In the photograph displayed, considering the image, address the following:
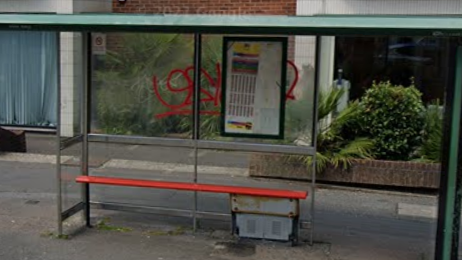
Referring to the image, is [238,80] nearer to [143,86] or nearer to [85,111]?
[143,86]

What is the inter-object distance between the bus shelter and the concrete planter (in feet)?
4.84

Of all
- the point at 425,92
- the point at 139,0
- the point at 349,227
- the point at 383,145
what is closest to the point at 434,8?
the point at 425,92

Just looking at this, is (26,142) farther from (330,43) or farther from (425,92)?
(425,92)

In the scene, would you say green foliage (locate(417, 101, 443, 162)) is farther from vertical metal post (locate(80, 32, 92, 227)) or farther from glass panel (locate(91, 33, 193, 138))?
vertical metal post (locate(80, 32, 92, 227))

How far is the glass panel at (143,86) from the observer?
20.0 feet

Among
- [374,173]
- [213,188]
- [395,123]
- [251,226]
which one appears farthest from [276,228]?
[395,123]

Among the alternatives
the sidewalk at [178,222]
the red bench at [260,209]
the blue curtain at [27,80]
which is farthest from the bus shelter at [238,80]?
the blue curtain at [27,80]

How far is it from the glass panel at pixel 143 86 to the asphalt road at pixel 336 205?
30.3 inches

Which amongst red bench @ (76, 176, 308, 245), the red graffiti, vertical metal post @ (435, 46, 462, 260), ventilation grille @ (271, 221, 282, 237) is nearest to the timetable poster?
the red graffiti

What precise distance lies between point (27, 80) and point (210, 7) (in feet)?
13.4

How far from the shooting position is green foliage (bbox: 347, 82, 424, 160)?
8.15 m

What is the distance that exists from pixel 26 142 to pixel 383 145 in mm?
6520

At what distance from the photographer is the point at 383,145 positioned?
814cm

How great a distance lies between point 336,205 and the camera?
731 centimetres
